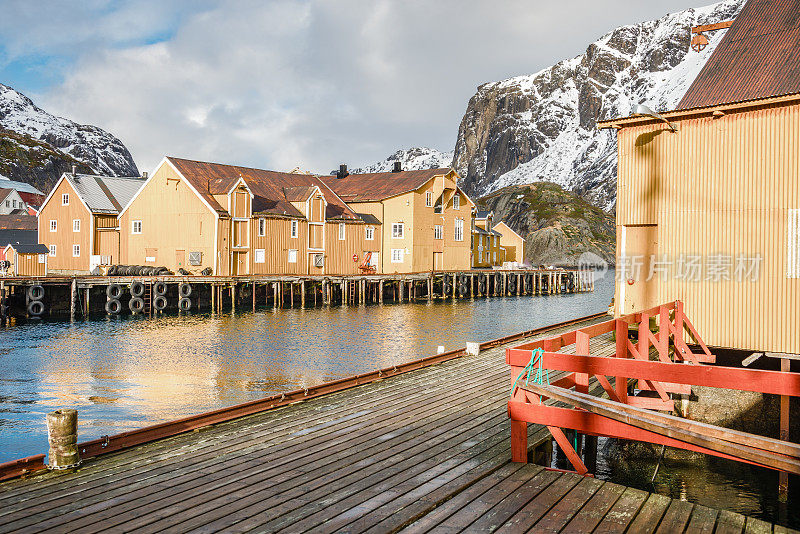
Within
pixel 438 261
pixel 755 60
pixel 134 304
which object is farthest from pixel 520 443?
pixel 438 261

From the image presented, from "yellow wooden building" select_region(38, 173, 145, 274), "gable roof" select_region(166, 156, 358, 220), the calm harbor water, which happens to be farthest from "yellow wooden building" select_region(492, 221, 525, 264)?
"yellow wooden building" select_region(38, 173, 145, 274)

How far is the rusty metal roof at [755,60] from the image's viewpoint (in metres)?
18.0

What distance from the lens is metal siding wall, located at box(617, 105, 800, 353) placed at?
1595 centimetres

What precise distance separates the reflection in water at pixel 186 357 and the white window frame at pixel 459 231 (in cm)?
2068

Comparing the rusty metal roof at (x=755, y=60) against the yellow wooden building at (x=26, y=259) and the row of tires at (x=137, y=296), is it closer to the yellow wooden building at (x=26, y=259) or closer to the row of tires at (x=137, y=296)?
the row of tires at (x=137, y=296)

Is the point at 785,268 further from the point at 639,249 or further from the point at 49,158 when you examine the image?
the point at 49,158

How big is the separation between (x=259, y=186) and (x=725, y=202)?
47.0 meters

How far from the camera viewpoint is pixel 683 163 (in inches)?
693

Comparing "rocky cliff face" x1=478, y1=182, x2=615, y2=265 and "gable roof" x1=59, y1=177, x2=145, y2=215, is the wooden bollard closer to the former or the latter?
"gable roof" x1=59, y1=177, x2=145, y2=215

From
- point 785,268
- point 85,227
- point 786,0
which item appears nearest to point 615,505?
point 785,268

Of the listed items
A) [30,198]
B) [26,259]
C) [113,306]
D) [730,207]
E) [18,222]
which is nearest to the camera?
[730,207]

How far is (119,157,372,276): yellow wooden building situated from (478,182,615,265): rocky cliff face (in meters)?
87.0

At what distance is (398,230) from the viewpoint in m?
64.9

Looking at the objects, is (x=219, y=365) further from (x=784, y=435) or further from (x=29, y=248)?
(x=29, y=248)
